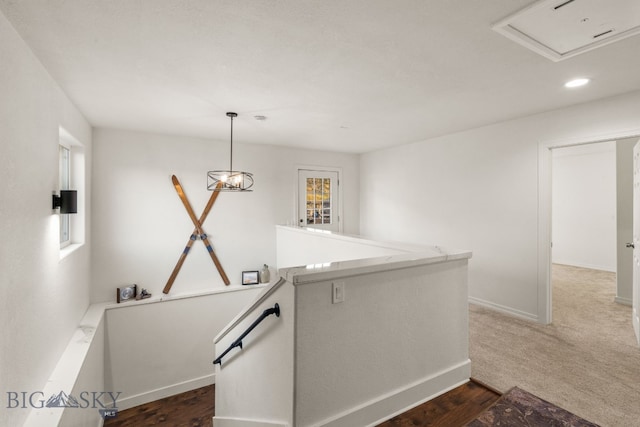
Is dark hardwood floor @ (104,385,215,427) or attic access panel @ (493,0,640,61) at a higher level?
attic access panel @ (493,0,640,61)

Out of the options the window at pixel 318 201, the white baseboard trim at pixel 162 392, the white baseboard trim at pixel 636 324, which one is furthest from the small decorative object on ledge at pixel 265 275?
the white baseboard trim at pixel 636 324

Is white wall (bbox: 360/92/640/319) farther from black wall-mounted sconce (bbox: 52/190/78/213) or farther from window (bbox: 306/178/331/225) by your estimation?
black wall-mounted sconce (bbox: 52/190/78/213)

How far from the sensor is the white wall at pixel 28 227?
5.21 ft

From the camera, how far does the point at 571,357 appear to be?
2697mm

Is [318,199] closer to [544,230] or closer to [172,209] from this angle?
[172,209]

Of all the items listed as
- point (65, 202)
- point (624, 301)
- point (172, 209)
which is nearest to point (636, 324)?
point (624, 301)

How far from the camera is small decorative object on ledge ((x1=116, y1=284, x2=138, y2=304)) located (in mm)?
4066

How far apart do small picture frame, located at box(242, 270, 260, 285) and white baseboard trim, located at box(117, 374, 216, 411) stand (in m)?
1.41

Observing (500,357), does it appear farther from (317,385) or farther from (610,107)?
(610,107)

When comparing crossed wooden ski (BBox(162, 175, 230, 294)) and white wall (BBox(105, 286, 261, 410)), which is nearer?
white wall (BBox(105, 286, 261, 410))

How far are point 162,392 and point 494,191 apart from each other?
5116 millimetres

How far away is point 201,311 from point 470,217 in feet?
13.2

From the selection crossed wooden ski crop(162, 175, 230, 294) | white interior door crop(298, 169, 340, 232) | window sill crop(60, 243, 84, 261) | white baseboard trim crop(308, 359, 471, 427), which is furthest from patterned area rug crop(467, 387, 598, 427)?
white interior door crop(298, 169, 340, 232)

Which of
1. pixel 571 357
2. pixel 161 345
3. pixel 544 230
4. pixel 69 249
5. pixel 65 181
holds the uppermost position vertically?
pixel 65 181
